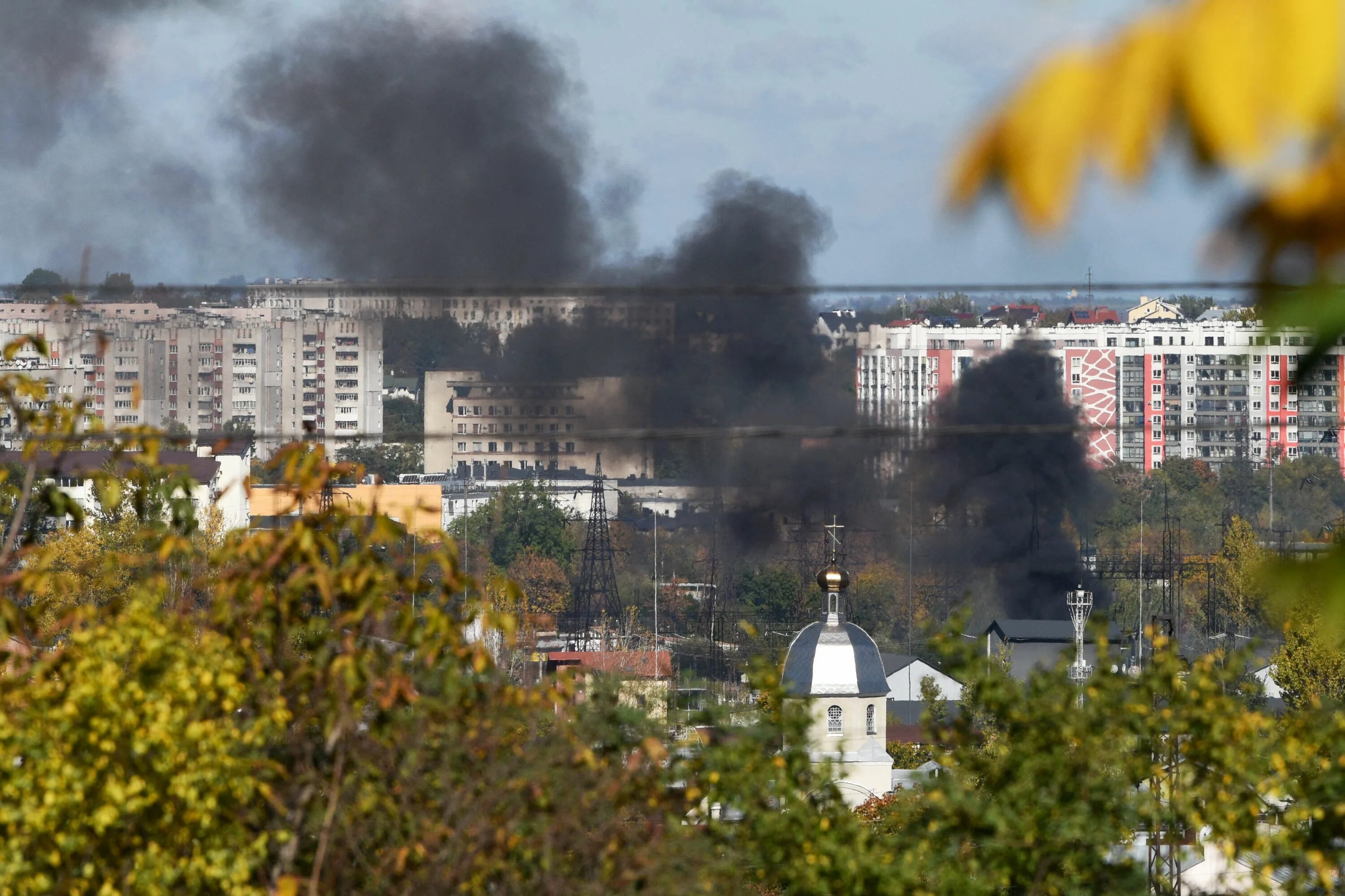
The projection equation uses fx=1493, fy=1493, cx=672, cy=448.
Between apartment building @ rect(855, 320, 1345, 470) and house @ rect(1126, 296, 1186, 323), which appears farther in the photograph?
apartment building @ rect(855, 320, 1345, 470)

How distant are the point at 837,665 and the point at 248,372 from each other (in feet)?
25.0

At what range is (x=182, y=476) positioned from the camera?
285 cm

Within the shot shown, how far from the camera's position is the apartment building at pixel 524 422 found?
2047cm

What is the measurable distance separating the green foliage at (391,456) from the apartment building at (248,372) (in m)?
0.29

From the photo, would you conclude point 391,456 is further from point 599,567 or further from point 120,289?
point 120,289

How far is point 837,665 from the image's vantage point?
58.8 ft

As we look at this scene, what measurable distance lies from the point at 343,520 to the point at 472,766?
1.61 feet

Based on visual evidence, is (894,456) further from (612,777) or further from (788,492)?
(612,777)

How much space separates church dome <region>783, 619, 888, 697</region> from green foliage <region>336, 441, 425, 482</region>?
210 inches

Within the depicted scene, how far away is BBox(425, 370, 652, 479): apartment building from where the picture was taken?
20469mm

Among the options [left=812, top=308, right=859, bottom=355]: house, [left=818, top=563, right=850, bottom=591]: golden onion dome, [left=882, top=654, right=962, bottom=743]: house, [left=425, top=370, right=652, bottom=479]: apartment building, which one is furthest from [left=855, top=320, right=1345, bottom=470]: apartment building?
[left=882, top=654, right=962, bottom=743]: house

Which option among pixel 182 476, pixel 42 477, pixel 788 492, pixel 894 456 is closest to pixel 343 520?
pixel 182 476

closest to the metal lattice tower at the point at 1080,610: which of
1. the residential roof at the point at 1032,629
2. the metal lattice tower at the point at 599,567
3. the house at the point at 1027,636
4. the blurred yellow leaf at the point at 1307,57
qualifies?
the residential roof at the point at 1032,629

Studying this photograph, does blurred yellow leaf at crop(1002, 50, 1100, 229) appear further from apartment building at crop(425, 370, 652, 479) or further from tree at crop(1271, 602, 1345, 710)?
tree at crop(1271, 602, 1345, 710)
